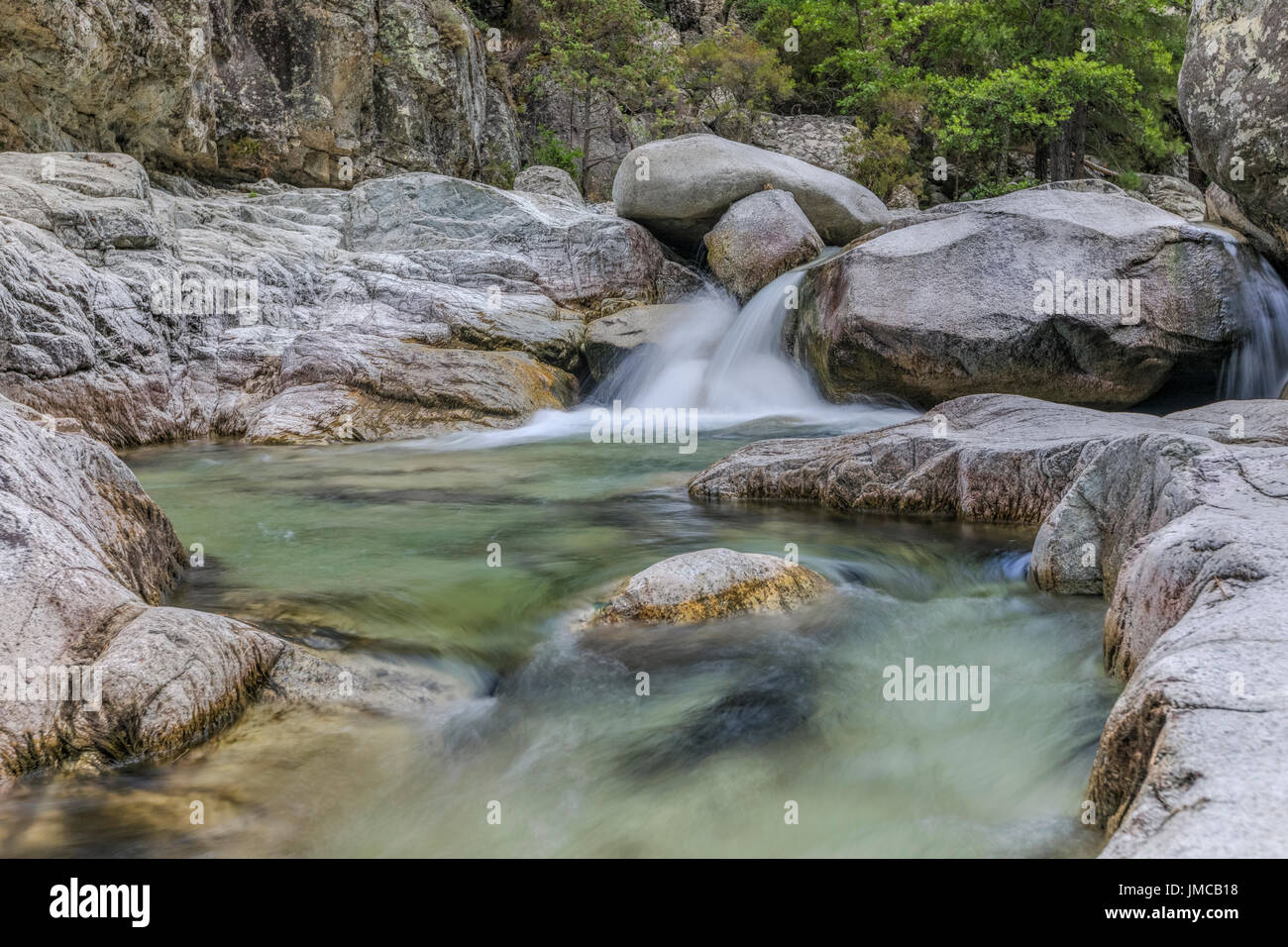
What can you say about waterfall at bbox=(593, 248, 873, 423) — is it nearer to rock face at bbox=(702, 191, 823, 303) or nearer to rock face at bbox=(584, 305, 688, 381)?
rock face at bbox=(584, 305, 688, 381)

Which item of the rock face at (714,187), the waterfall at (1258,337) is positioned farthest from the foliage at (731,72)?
the waterfall at (1258,337)

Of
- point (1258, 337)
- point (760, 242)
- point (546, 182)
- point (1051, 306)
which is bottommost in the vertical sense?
point (1258, 337)

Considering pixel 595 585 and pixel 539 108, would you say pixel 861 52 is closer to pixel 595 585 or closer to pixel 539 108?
pixel 539 108

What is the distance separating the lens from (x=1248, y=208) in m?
8.43

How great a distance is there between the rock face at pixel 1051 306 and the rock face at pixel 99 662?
276 inches

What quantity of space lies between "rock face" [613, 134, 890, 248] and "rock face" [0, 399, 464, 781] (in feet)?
36.8

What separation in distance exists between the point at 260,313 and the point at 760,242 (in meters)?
6.57

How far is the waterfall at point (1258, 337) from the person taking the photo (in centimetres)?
880

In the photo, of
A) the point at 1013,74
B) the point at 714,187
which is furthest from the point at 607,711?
the point at 1013,74

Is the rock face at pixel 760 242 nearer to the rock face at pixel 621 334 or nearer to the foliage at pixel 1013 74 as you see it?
the rock face at pixel 621 334

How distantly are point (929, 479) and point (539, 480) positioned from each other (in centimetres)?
326

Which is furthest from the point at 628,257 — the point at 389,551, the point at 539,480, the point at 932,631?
the point at 932,631

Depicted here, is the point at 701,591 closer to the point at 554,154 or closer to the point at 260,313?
the point at 260,313

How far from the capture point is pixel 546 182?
19.3 meters
